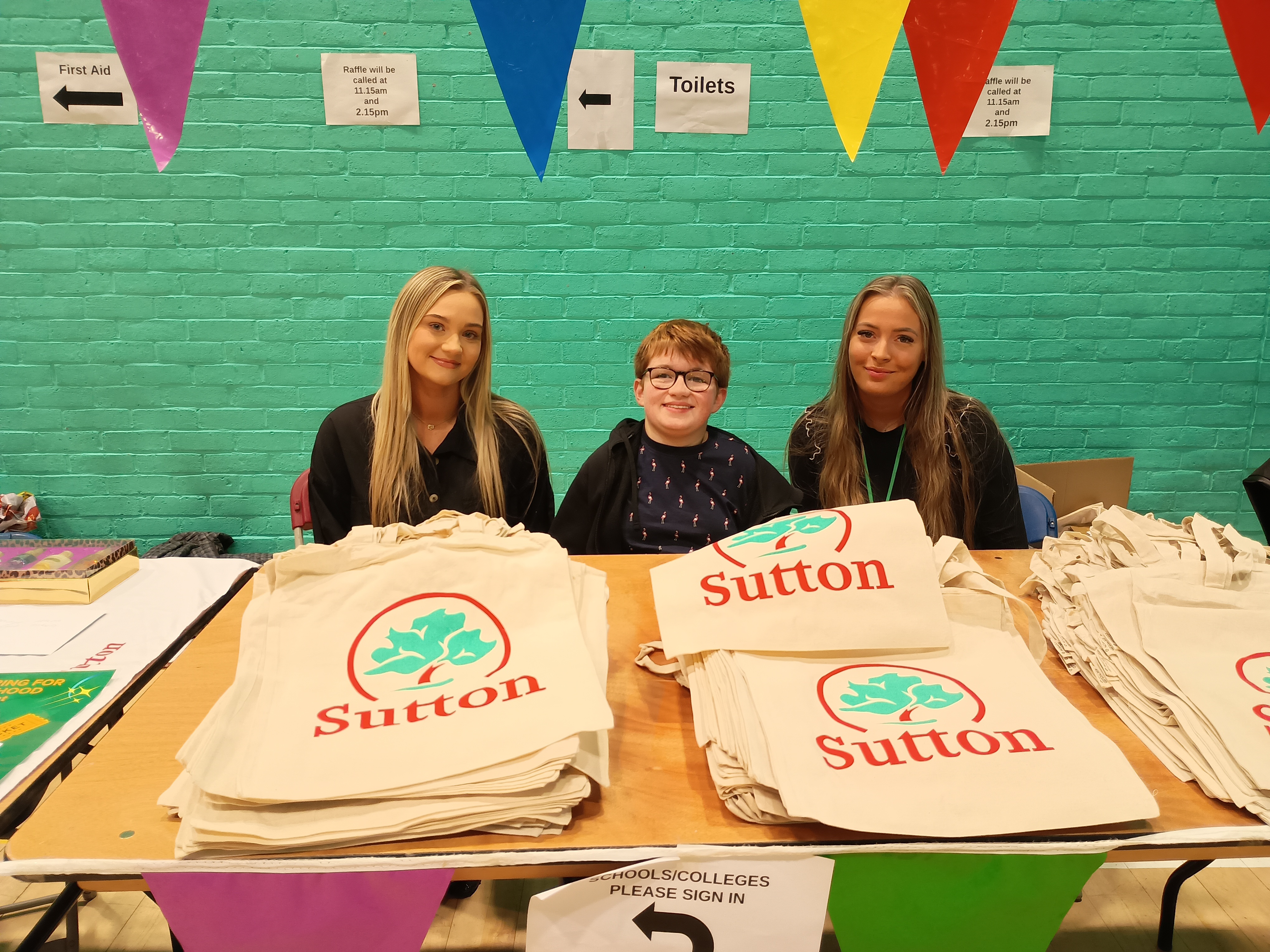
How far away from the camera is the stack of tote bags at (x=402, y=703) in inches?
31.6

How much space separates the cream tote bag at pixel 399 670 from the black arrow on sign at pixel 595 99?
2.39m

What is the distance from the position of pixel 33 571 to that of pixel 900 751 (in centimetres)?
150

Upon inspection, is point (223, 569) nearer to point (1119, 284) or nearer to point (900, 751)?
point (900, 751)

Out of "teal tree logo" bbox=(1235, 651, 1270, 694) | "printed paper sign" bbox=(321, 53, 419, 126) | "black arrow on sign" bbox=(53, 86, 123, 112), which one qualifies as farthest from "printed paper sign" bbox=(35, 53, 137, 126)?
"teal tree logo" bbox=(1235, 651, 1270, 694)

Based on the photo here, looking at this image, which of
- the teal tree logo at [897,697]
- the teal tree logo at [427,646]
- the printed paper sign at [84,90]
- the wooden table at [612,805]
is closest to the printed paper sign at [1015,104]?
the wooden table at [612,805]

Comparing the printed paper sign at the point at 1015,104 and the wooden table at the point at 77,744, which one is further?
the printed paper sign at the point at 1015,104

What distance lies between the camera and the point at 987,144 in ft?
10.5

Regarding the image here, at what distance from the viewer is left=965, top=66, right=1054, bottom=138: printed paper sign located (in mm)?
3123

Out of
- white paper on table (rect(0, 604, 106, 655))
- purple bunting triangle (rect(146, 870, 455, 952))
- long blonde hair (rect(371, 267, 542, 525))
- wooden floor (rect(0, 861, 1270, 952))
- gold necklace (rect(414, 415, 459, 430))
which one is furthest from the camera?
gold necklace (rect(414, 415, 459, 430))

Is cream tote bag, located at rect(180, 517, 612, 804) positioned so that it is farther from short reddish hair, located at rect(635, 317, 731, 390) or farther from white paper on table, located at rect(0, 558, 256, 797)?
short reddish hair, located at rect(635, 317, 731, 390)

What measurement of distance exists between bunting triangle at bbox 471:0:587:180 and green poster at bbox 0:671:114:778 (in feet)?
4.43

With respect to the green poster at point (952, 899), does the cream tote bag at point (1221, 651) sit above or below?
above

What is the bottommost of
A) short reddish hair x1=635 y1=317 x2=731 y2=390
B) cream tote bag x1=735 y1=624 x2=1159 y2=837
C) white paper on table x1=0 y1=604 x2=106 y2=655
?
white paper on table x1=0 y1=604 x2=106 y2=655

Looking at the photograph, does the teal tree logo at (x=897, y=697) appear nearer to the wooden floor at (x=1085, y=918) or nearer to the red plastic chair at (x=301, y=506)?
the wooden floor at (x=1085, y=918)
